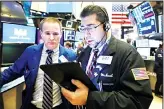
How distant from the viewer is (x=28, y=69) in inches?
90.6

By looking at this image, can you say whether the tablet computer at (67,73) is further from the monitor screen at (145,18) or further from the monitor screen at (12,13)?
the monitor screen at (145,18)

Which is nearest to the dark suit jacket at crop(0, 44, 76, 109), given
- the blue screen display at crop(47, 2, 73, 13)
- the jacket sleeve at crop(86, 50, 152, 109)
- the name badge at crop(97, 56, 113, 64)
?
the name badge at crop(97, 56, 113, 64)

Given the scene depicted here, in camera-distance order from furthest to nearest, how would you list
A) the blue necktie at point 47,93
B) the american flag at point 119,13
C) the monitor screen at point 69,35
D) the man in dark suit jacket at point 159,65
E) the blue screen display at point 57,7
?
1. the american flag at point 119,13
2. the blue screen display at point 57,7
3. the monitor screen at point 69,35
4. the man in dark suit jacket at point 159,65
5. the blue necktie at point 47,93

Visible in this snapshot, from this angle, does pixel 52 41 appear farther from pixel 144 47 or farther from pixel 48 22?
pixel 144 47

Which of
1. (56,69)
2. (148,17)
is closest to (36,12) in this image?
(148,17)

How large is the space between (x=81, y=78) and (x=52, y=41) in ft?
3.45

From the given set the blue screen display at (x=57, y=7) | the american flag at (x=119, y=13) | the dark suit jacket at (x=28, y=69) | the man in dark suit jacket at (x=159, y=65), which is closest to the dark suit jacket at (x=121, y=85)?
the dark suit jacket at (x=28, y=69)

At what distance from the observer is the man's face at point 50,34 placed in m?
2.28

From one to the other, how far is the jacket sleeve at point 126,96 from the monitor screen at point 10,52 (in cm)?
211

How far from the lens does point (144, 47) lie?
847 centimetres

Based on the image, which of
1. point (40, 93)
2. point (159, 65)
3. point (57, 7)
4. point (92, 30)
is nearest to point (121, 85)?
point (92, 30)

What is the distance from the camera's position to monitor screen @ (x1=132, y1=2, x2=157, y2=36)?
21.7ft

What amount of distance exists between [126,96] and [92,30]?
0.55 metres

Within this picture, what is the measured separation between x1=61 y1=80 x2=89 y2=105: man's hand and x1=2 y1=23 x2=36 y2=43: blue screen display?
77.1 inches
